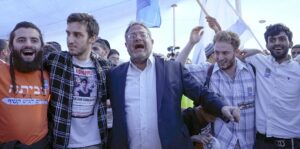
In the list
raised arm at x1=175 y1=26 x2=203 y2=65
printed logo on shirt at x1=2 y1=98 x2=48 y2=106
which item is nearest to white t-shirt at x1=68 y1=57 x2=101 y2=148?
printed logo on shirt at x1=2 y1=98 x2=48 y2=106

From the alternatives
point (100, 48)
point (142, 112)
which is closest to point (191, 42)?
point (142, 112)

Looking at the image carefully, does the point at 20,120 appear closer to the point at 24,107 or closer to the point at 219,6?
the point at 24,107

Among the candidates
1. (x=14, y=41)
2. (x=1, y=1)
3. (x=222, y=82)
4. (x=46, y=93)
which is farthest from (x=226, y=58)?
(x=1, y=1)

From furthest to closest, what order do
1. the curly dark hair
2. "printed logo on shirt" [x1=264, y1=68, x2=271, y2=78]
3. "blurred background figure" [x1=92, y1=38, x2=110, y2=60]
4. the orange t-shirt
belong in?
"blurred background figure" [x1=92, y1=38, x2=110, y2=60], the curly dark hair, "printed logo on shirt" [x1=264, y1=68, x2=271, y2=78], the orange t-shirt

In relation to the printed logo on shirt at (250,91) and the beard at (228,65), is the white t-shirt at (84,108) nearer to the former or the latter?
the beard at (228,65)

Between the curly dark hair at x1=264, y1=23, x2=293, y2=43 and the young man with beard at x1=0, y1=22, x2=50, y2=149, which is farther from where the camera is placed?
the curly dark hair at x1=264, y1=23, x2=293, y2=43

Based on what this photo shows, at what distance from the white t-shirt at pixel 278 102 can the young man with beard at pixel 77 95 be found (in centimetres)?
151

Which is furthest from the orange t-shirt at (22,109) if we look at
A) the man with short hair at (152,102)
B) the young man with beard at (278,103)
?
the young man with beard at (278,103)

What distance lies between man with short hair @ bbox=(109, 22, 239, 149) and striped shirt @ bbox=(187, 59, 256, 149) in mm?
548

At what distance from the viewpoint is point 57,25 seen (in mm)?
8523

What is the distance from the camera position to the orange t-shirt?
2621mm

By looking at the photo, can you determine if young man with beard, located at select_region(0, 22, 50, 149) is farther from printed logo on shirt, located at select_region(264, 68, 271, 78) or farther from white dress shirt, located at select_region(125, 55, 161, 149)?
printed logo on shirt, located at select_region(264, 68, 271, 78)

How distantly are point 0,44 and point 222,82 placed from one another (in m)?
2.95

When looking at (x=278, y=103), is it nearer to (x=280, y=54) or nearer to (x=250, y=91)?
(x=250, y=91)
